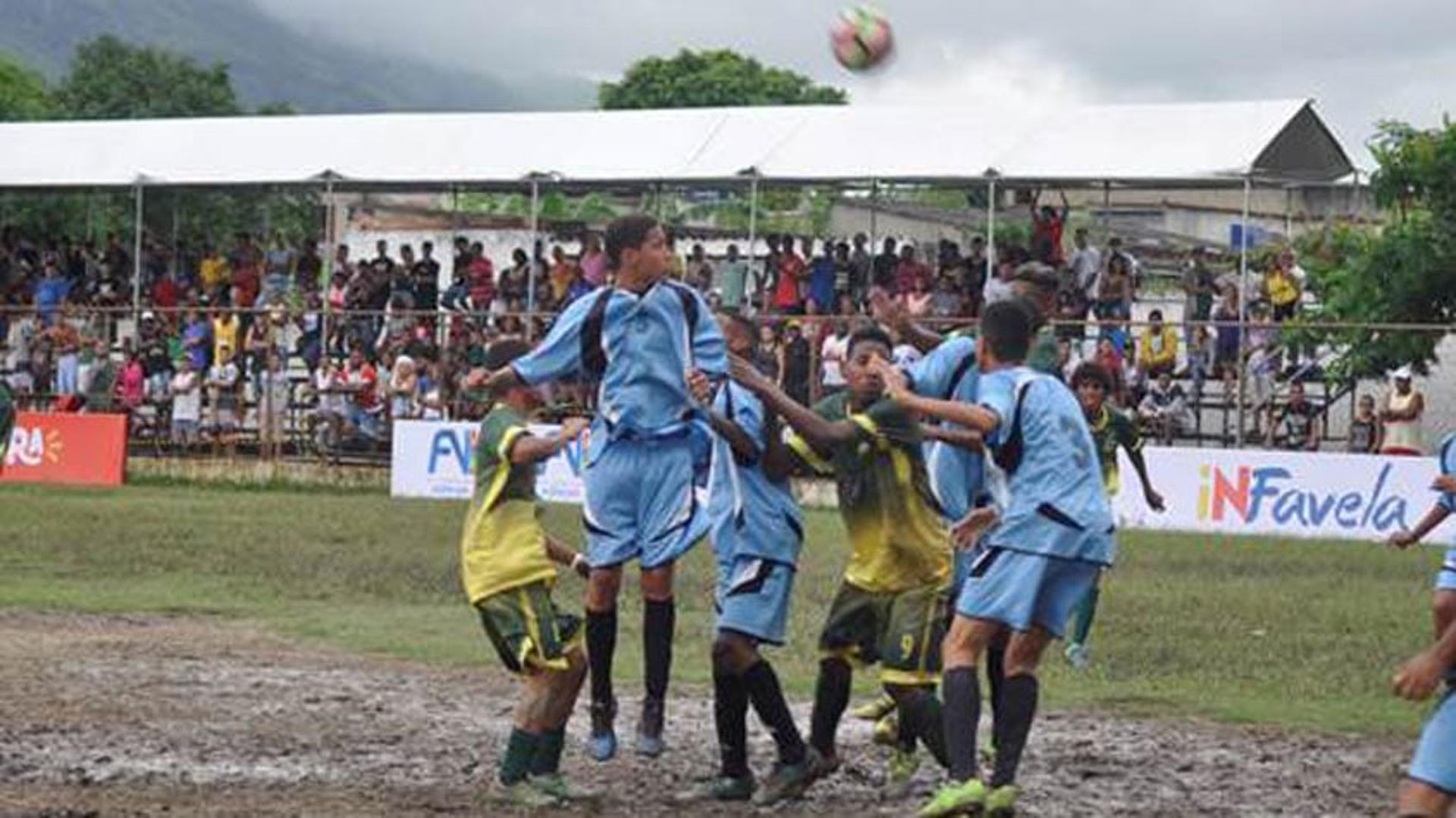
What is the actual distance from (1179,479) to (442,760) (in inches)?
785

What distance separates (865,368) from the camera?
11.6 m

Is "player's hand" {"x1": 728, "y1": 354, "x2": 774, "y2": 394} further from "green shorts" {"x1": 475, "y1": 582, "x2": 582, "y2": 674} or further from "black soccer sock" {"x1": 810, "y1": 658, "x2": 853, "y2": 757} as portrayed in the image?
"black soccer sock" {"x1": 810, "y1": 658, "x2": 853, "y2": 757}

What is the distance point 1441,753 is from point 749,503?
438cm

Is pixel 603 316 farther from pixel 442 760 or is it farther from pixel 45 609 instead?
pixel 45 609

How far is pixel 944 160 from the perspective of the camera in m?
35.2

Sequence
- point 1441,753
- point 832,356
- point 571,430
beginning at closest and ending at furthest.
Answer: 1. point 1441,753
2. point 571,430
3. point 832,356

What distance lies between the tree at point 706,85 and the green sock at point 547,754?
101992mm

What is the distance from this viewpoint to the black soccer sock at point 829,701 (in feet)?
38.8

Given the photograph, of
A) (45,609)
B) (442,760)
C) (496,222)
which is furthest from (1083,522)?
(496,222)

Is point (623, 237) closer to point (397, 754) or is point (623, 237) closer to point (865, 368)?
point (865, 368)

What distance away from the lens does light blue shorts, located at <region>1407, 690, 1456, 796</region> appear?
7.85 m

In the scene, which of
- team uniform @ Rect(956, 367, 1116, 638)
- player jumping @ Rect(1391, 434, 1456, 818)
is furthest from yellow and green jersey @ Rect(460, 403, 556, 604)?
player jumping @ Rect(1391, 434, 1456, 818)

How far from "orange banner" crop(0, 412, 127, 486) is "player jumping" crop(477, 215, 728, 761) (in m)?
25.9

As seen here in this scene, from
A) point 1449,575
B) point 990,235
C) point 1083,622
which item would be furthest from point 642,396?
point 990,235
